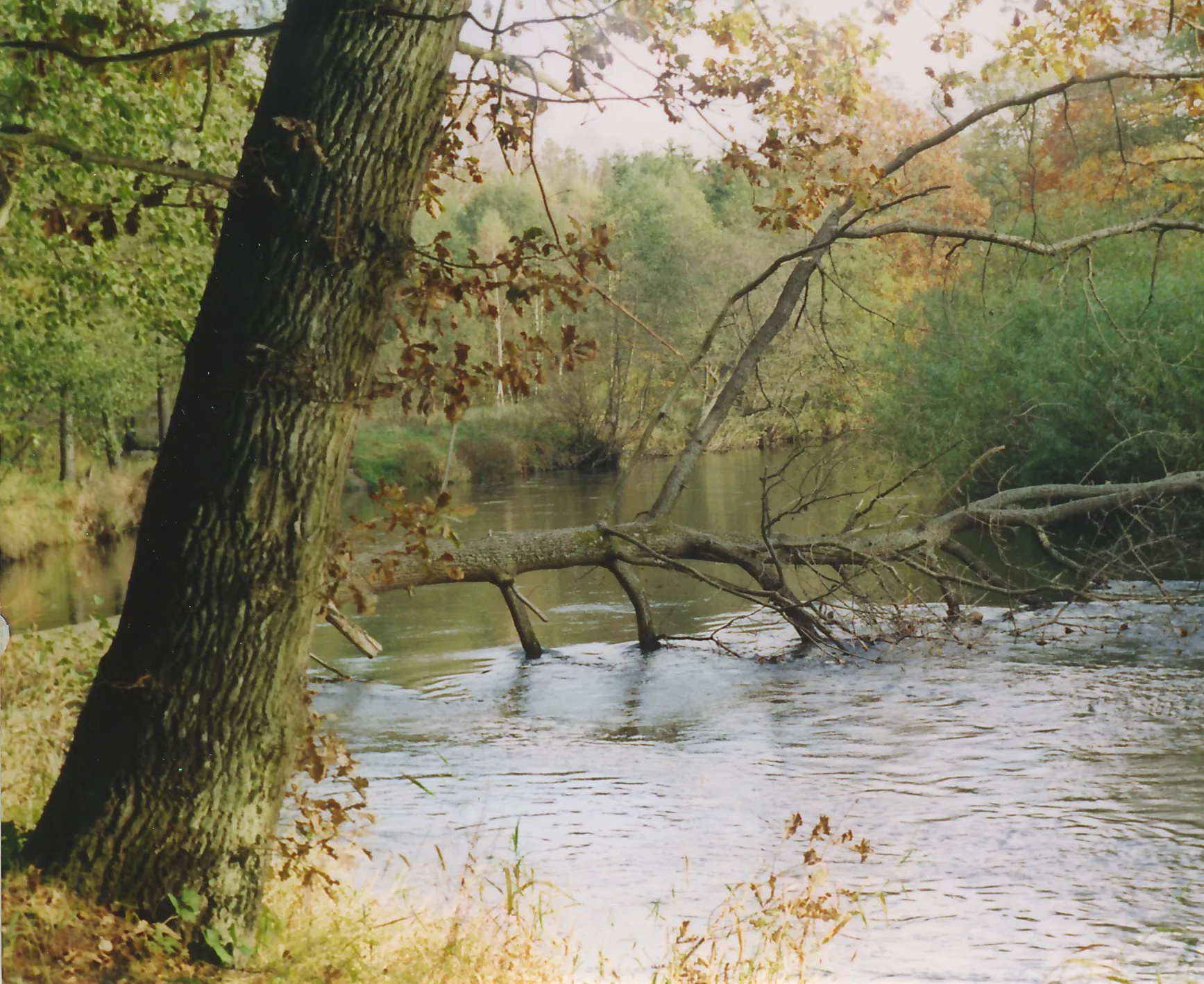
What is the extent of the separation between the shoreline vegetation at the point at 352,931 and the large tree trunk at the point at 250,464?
0.15m

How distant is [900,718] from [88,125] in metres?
7.40

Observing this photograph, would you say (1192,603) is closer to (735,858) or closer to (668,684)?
(668,684)

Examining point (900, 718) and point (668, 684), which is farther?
point (668, 684)

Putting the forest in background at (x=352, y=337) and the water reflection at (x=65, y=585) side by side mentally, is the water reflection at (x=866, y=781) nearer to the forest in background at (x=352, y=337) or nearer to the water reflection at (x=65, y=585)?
the forest in background at (x=352, y=337)

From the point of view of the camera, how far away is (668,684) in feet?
37.3

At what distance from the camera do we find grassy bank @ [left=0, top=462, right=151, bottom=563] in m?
21.6

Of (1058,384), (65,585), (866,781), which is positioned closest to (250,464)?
(866,781)

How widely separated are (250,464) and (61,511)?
2089 cm

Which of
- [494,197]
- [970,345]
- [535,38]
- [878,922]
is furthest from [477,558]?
[494,197]

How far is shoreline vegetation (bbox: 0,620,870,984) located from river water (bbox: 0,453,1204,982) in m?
0.27

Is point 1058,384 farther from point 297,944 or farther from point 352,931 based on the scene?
point 297,944

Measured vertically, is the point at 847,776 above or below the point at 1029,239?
below

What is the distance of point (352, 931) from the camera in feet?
14.9

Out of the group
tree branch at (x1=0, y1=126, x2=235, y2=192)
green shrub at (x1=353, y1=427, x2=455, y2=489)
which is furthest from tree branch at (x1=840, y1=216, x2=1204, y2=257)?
green shrub at (x1=353, y1=427, x2=455, y2=489)
